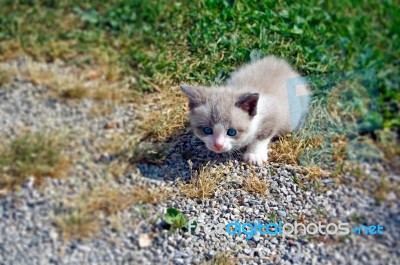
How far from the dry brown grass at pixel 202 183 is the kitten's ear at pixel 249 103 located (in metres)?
0.16

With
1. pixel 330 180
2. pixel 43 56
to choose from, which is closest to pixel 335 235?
pixel 330 180

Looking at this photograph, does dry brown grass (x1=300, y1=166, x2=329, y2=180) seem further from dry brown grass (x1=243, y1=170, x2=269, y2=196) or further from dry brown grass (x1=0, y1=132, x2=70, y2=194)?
dry brown grass (x1=0, y1=132, x2=70, y2=194)

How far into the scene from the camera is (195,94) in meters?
1.19

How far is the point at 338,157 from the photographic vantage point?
3.15ft

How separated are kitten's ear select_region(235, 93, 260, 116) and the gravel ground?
0.12 m

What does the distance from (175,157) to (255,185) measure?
24 cm

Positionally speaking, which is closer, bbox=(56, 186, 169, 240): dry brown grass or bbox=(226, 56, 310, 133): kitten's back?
bbox=(226, 56, 310, 133): kitten's back

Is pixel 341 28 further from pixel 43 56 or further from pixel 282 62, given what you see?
pixel 43 56

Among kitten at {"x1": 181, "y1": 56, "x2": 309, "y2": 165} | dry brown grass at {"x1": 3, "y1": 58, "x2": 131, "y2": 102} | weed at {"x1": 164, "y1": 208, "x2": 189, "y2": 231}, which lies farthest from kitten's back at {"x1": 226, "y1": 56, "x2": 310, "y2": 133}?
dry brown grass at {"x1": 3, "y1": 58, "x2": 131, "y2": 102}

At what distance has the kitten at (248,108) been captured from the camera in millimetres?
1168

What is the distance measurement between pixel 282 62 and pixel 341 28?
159mm

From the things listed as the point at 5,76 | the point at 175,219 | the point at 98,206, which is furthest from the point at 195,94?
the point at 5,76

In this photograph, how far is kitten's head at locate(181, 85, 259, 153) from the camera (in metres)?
1.18

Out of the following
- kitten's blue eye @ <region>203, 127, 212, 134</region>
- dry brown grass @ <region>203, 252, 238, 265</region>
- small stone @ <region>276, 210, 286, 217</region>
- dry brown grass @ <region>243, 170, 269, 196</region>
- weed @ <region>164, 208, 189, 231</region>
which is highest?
kitten's blue eye @ <region>203, 127, 212, 134</region>
